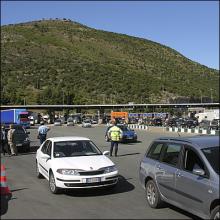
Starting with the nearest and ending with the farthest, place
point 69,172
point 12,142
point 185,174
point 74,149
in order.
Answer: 1. point 185,174
2. point 69,172
3. point 74,149
4. point 12,142

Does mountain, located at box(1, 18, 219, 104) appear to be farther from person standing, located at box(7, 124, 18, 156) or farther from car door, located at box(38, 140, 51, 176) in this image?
car door, located at box(38, 140, 51, 176)

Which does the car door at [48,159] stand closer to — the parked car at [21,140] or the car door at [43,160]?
the car door at [43,160]

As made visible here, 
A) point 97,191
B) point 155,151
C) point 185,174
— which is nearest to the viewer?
point 185,174

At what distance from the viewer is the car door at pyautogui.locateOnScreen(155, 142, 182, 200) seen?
8508 mm

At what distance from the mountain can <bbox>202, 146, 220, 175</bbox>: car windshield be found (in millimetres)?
113593

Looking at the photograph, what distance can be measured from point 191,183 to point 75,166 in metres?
3.84

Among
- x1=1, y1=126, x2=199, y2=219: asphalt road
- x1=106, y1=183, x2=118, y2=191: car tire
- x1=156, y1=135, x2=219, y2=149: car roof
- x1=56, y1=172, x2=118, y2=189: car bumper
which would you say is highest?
x1=156, y1=135, x2=219, y2=149: car roof

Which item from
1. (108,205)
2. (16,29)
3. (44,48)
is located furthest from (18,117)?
(16,29)

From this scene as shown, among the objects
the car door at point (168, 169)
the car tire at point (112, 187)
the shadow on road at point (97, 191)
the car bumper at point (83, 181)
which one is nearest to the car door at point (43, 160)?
the shadow on road at point (97, 191)

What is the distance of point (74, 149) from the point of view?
1238cm

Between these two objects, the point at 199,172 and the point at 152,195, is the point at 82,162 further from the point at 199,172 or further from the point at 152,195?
the point at 199,172

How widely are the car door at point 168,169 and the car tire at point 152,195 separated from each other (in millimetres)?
219

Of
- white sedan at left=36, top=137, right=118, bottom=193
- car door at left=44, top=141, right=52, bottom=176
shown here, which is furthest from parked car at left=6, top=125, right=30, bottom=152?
white sedan at left=36, top=137, right=118, bottom=193

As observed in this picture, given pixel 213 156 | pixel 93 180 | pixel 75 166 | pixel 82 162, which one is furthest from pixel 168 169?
pixel 82 162
